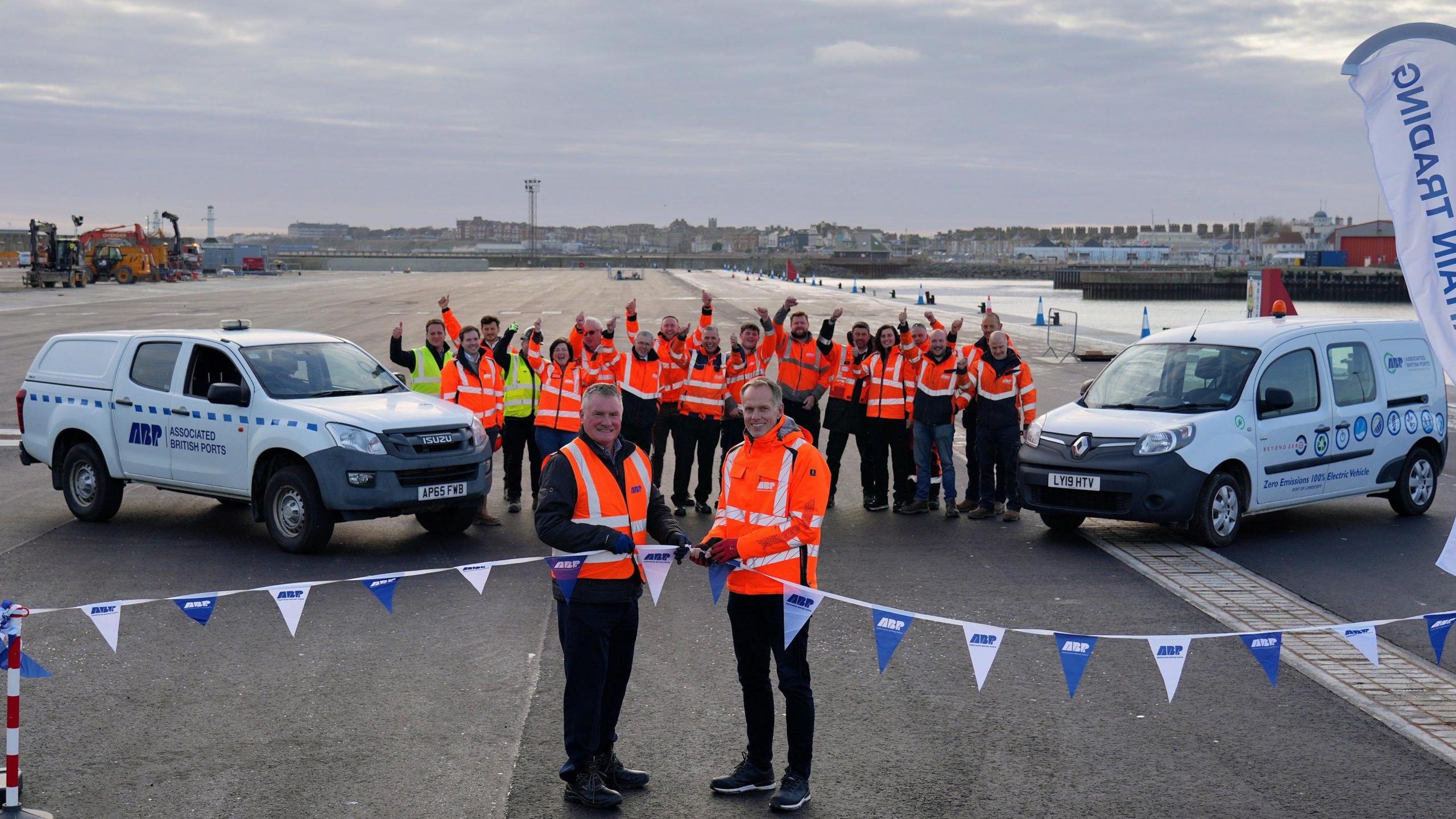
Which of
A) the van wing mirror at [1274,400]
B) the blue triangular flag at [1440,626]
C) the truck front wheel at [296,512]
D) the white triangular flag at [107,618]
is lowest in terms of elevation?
the truck front wheel at [296,512]

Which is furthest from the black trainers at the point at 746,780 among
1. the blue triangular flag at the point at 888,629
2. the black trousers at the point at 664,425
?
the black trousers at the point at 664,425

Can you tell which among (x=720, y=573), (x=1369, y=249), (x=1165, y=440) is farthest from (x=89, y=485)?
(x=1369, y=249)

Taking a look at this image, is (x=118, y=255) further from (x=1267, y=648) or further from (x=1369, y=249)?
(x=1369, y=249)

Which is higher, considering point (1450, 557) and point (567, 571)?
point (1450, 557)

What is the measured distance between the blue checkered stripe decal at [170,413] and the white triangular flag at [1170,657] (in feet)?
21.9

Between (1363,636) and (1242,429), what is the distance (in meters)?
4.90

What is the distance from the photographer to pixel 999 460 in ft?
39.4

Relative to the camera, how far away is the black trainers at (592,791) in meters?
5.29

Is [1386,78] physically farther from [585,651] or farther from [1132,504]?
[1132,504]

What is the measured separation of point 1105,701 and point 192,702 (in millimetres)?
4810

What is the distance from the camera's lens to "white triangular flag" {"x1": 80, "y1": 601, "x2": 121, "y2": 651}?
5.76m

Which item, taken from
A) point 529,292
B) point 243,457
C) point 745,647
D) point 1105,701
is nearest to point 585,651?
point 745,647

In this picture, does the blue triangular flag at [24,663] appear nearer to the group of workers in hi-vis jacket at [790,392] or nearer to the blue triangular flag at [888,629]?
the blue triangular flag at [888,629]

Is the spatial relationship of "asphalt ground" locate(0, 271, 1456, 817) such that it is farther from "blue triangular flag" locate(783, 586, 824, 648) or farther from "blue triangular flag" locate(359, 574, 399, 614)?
A: "blue triangular flag" locate(783, 586, 824, 648)
